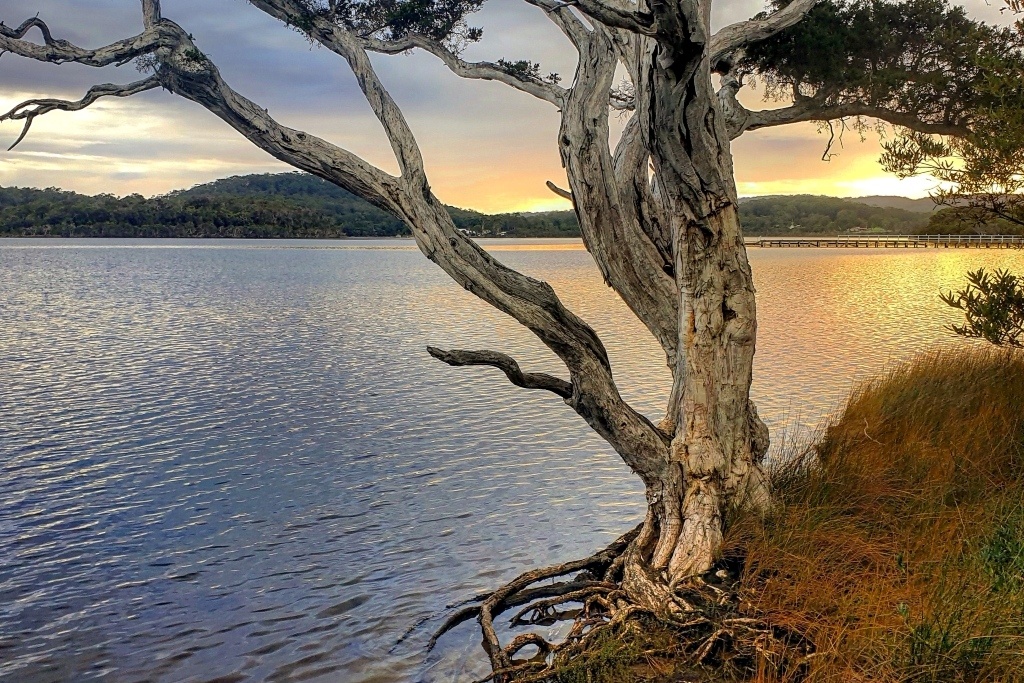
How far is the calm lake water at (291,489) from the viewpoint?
6.28 m

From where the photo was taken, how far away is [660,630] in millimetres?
5121

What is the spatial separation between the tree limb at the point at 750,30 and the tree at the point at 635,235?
0.05ft

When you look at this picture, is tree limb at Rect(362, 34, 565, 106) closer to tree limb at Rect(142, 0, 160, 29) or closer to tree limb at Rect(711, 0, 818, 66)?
tree limb at Rect(711, 0, 818, 66)

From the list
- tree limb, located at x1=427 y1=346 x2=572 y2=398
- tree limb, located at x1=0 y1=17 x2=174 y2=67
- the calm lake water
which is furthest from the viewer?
tree limb, located at x1=0 y1=17 x2=174 y2=67

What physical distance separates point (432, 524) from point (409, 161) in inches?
146

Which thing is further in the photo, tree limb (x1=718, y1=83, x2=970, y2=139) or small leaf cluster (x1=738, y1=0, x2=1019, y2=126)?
small leaf cluster (x1=738, y1=0, x2=1019, y2=126)

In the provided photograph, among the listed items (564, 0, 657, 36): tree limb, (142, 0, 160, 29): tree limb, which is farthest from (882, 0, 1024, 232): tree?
(142, 0, 160, 29): tree limb

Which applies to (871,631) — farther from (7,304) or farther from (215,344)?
(7,304)

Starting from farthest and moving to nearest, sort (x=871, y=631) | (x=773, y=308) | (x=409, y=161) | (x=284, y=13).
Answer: (x=773, y=308) < (x=284, y=13) < (x=409, y=161) < (x=871, y=631)

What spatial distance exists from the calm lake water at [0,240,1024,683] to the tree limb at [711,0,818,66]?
4.16 meters

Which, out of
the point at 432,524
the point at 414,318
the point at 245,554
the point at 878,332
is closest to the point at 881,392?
the point at 432,524

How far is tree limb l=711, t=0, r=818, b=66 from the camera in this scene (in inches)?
261

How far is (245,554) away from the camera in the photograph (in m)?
7.78

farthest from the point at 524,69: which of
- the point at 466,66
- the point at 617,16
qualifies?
the point at 617,16
